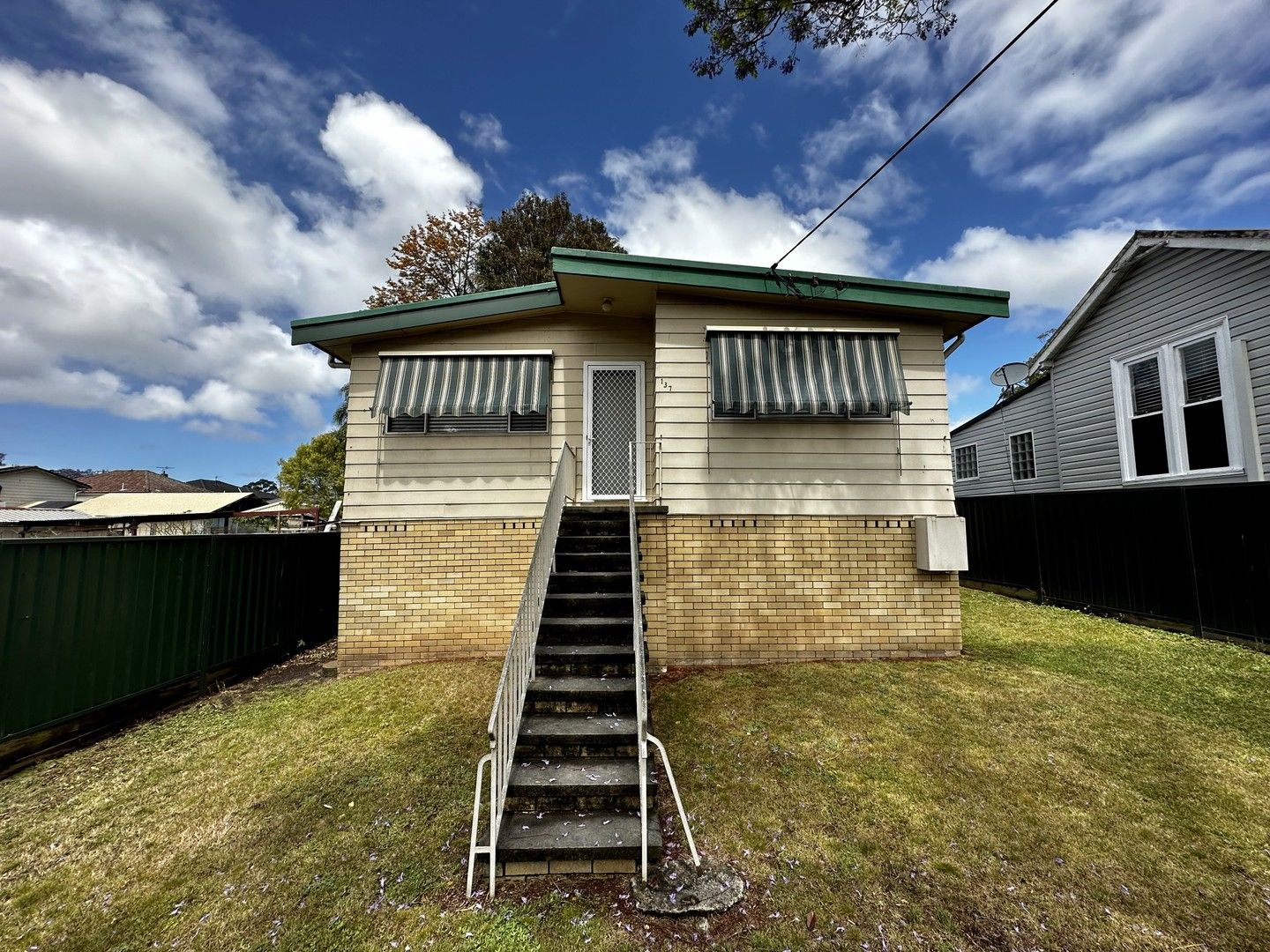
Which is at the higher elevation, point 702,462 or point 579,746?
point 702,462

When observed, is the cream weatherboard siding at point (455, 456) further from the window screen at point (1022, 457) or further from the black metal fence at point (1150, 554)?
the window screen at point (1022, 457)

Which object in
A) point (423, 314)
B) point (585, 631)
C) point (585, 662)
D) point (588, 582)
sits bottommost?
point (585, 662)

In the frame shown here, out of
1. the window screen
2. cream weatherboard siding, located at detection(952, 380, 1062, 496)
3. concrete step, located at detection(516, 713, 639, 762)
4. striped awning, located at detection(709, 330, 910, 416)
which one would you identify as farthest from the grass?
the window screen

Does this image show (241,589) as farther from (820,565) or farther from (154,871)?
(820,565)

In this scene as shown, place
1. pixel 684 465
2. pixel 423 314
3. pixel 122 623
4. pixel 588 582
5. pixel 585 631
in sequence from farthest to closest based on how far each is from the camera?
pixel 423 314, pixel 684 465, pixel 588 582, pixel 122 623, pixel 585 631

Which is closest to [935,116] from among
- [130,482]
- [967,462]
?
[967,462]

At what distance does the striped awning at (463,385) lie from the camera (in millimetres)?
6387

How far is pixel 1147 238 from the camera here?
8484 millimetres

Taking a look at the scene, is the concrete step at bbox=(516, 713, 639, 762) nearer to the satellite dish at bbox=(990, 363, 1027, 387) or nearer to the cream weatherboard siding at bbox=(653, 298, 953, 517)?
the cream weatherboard siding at bbox=(653, 298, 953, 517)

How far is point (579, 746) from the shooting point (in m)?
3.45

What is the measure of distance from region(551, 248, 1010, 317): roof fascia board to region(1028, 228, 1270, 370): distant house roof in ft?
13.8

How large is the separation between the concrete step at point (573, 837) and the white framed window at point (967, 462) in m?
13.8

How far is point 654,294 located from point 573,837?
5.44m

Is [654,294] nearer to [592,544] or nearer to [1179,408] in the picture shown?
[592,544]
